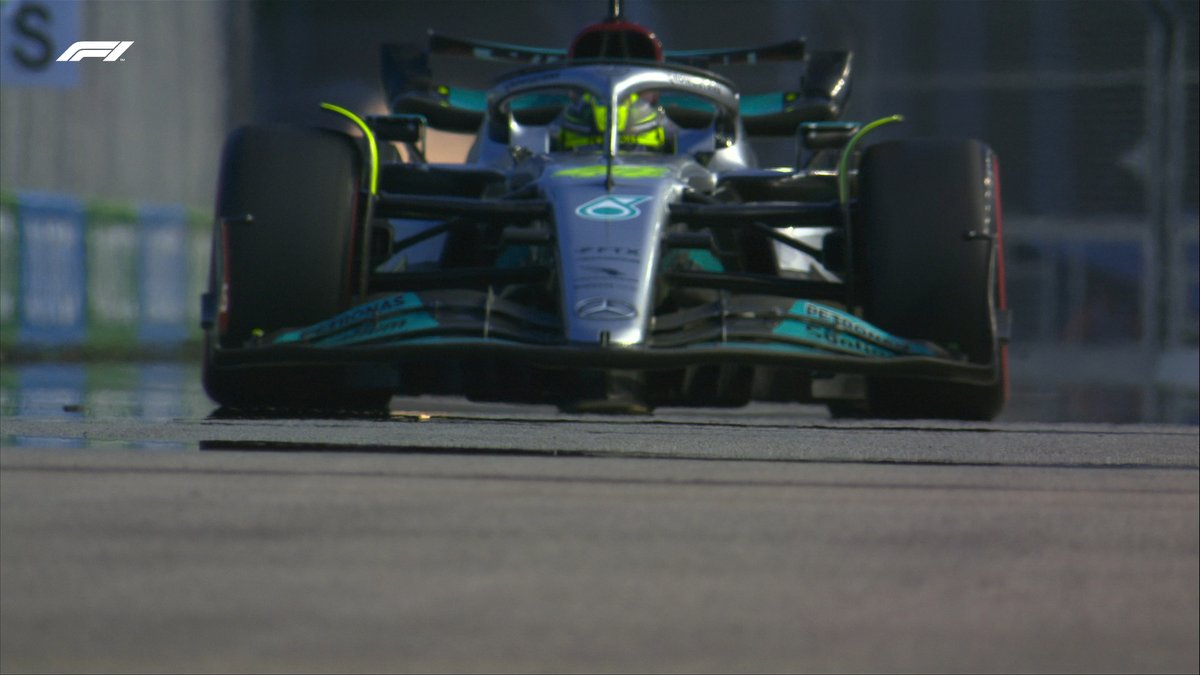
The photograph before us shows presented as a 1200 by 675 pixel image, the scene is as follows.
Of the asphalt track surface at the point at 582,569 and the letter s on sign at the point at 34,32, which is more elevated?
the letter s on sign at the point at 34,32

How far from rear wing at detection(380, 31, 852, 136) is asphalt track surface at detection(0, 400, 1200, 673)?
4909 millimetres

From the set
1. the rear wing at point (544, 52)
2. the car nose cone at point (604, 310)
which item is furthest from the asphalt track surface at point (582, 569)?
the rear wing at point (544, 52)

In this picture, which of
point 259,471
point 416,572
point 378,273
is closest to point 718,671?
point 416,572

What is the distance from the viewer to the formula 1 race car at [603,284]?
13.1ft

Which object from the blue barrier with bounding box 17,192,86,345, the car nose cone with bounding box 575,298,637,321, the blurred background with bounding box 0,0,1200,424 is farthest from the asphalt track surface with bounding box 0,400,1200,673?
the blurred background with bounding box 0,0,1200,424

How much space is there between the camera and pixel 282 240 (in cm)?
424

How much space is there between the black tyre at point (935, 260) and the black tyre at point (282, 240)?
142 centimetres

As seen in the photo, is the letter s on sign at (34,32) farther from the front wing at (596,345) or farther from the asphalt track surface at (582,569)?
the asphalt track surface at (582,569)

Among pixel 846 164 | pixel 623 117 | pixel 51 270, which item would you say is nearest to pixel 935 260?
pixel 846 164

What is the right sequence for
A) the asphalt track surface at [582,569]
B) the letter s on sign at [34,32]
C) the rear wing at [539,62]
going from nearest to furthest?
the asphalt track surface at [582,569], the rear wing at [539,62], the letter s on sign at [34,32]

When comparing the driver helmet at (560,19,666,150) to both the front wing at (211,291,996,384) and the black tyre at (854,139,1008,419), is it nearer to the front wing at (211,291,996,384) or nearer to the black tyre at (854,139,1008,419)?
the black tyre at (854,139,1008,419)

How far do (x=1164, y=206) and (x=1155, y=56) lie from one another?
6224mm

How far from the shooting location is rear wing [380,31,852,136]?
6387 mm

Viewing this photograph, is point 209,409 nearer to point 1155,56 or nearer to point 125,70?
point 125,70
